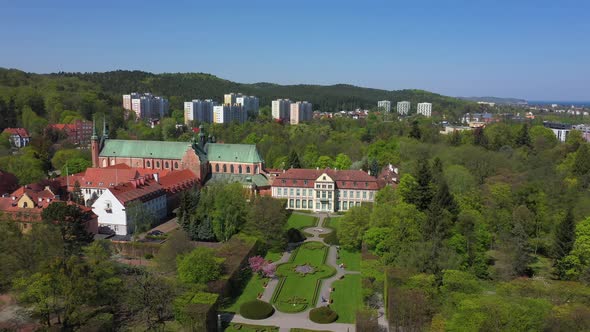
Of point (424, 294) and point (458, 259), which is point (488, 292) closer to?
point (458, 259)

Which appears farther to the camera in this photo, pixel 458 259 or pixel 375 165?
pixel 375 165

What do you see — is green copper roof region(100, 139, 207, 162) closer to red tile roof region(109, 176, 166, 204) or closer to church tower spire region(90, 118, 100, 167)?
church tower spire region(90, 118, 100, 167)

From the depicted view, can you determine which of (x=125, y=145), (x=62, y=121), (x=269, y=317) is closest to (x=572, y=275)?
(x=269, y=317)

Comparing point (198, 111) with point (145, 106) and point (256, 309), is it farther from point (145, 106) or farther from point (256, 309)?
point (256, 309)

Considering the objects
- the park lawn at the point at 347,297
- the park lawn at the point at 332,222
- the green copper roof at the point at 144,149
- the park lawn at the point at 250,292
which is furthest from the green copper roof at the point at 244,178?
the park lawn at the point at 347,297

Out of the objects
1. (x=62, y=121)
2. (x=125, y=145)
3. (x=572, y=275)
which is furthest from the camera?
(x=62, y=121)

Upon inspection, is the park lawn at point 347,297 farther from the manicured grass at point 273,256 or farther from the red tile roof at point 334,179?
the red tile roof at point 334,179

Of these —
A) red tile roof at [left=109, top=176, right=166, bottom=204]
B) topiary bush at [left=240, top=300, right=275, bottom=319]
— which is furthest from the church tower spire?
topiary bush at [left=240, top=300, right=275, bottom=319]
